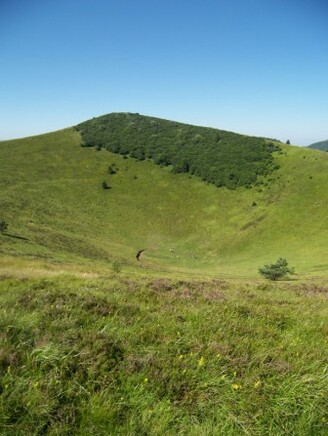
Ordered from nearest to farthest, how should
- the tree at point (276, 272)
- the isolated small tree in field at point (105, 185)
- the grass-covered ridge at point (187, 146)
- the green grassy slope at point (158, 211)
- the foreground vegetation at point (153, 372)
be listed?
the foreground vegetation at point (153, 372) → the tree at point (276, 272) → the green grassy slope at point (158, 211) → the isolated small tree in field at point (105, 185) → the grass-covered ridge at point (187, 146)

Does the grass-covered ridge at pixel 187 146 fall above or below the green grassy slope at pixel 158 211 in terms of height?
above

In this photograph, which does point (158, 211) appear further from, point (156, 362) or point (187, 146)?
point (156, 362)

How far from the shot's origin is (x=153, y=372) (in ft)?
13.5

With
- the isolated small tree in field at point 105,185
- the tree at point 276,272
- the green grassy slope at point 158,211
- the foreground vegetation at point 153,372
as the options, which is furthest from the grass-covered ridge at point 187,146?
the foreground vegetation at point 153,372

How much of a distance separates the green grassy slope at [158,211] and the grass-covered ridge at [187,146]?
3.95 m

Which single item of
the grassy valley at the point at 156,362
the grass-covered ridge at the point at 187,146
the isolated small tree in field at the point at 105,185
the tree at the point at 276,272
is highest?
the grass-covered ridge at the point at 187,146

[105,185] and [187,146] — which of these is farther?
[187,146]

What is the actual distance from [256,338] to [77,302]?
2787mm

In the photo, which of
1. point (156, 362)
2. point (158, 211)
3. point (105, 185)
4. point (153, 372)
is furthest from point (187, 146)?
point (153, 372)

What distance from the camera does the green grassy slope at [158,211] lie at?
217 feet

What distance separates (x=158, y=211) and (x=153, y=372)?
93.5 metres

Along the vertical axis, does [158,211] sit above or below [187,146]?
below

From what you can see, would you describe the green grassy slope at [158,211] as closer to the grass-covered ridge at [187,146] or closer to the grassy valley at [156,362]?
the grass-covered ridge at [187,146]

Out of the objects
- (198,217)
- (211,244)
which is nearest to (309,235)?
(211,244)
